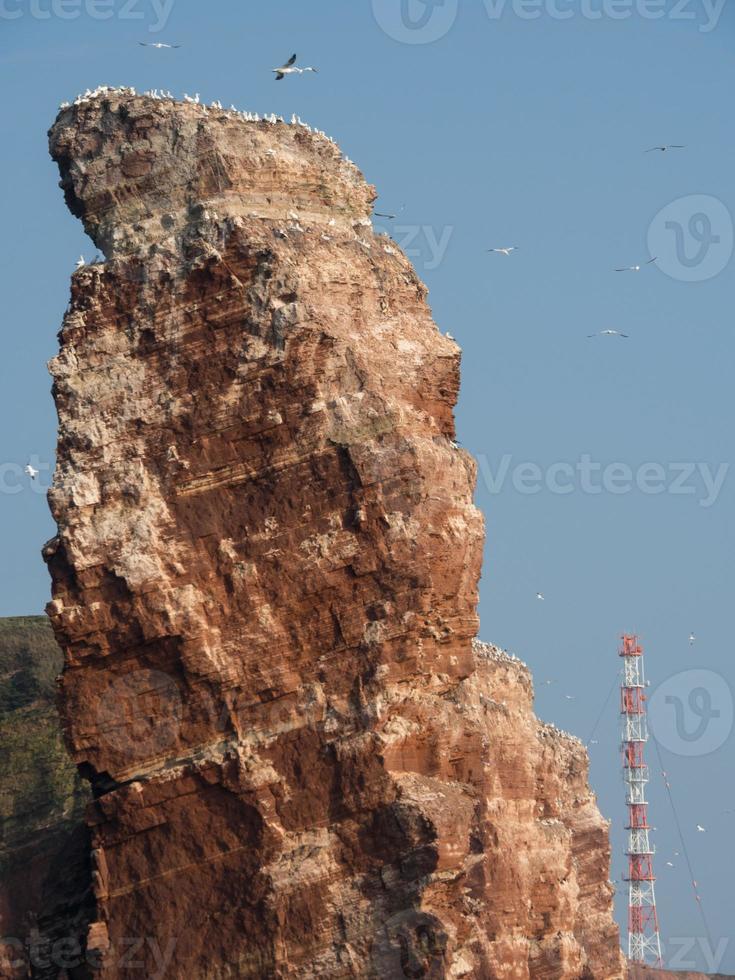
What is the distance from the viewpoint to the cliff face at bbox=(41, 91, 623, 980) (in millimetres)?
44531

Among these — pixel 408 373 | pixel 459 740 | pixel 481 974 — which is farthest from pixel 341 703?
pixel 481 974

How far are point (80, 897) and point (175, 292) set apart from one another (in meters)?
12.0

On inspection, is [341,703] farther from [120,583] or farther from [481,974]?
[481,974]

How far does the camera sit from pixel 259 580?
4575 centimetres

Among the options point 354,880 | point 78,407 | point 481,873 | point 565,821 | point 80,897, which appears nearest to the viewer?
point 354,880

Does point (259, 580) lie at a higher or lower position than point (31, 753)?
lower

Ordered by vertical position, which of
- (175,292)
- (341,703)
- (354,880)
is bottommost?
(354,880)

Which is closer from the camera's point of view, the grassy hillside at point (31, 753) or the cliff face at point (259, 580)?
the cliff face at point (259, 580)

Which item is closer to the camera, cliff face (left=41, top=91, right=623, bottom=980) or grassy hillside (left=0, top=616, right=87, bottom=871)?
cliff face (left=41, top=91, right=623, bottom=980)

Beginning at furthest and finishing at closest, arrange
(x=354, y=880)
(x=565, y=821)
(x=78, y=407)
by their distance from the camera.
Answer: (x=565, y=821), (x=78, y=407), (x=354, y=880)

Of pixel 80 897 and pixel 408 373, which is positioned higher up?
pixel 408 373

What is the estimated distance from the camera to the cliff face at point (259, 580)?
44.5 meters

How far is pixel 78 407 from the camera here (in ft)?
156

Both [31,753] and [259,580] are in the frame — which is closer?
[259,580]
